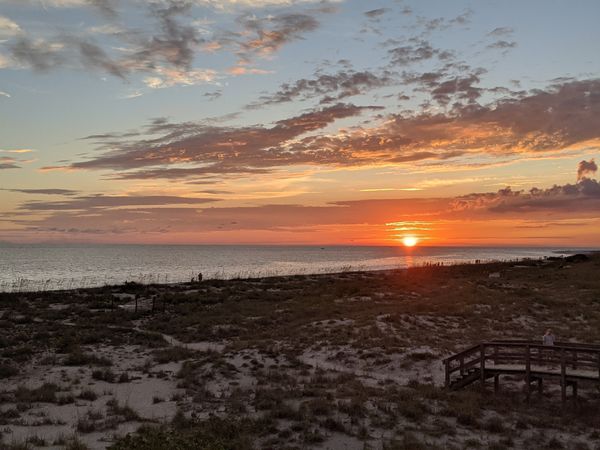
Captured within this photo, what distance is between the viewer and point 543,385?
16781 mm

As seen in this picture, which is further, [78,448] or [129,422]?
[129,422]

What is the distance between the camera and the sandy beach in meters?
11.8

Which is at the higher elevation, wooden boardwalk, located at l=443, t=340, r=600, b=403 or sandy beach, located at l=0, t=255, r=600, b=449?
wooden boardwalk, located at l=443, t=340, r=600, b=403

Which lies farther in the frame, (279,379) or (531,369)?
(279,379)

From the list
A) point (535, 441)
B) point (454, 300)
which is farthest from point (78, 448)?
point (454, 300)

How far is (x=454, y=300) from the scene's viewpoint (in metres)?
35.2

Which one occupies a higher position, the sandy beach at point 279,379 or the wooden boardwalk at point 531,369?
the wooden boardwalk at point 531,369

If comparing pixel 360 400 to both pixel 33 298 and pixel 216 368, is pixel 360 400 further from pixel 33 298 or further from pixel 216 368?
pixel 33 298

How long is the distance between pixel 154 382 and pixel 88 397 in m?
2.57

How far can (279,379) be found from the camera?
17344mm

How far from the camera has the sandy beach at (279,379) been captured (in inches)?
464

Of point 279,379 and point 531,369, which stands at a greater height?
point 531,369

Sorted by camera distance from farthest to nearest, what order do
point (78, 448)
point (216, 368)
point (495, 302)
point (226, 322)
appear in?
point (495, 302) < point (226, 322) < point (216, 368) < point (78, 448)

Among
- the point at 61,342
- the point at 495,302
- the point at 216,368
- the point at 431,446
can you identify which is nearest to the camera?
the point at 431,446
